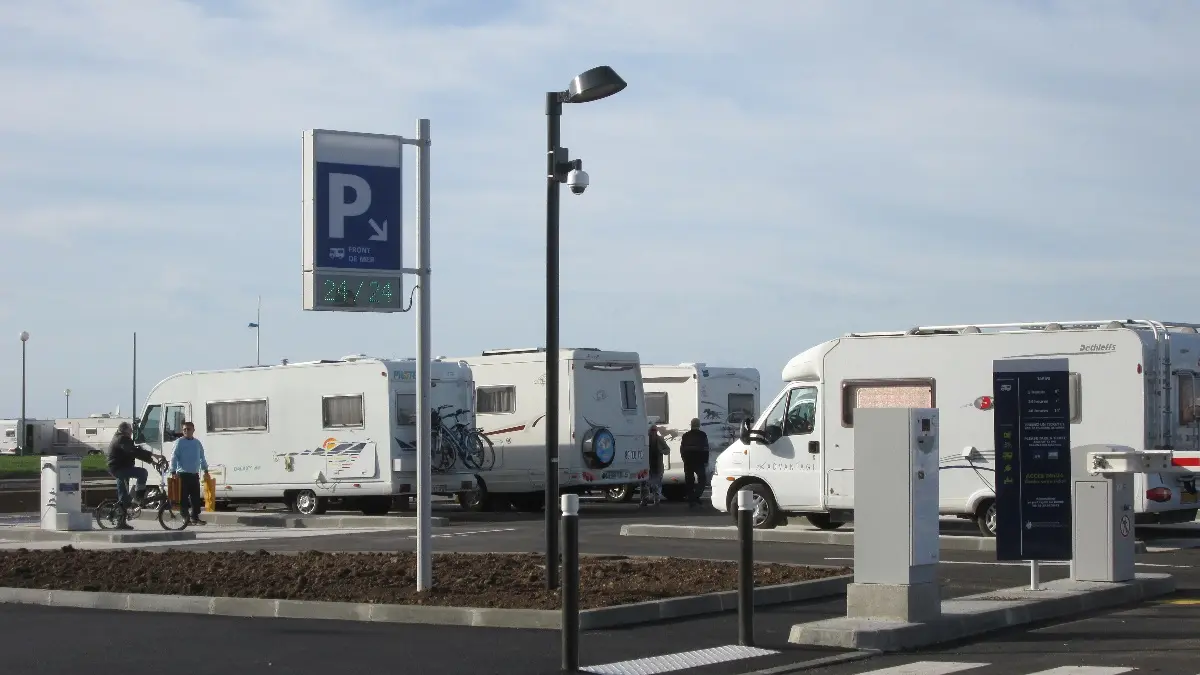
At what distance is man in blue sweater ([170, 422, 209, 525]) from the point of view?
82.0 feet

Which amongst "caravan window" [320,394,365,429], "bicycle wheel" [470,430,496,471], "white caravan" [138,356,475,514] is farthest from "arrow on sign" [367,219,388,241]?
"bicycle wheel" [470,430,496,471]

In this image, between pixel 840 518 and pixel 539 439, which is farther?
pixel 539 439

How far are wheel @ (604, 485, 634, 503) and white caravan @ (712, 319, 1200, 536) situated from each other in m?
8.57

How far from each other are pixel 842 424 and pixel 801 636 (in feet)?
34.9

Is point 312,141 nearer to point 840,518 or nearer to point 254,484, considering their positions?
point 840,518

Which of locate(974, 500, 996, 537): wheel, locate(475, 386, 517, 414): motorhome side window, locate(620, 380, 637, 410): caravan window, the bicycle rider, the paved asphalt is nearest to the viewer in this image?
the paved asphalt

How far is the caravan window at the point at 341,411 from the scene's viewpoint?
1110 inches

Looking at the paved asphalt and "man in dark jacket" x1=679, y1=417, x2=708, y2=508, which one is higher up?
"man in dark jacket" x1=679, y1=417, x2=708, y2=508

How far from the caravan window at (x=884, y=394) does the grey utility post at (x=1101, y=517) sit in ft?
22.7

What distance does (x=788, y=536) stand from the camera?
2105cm

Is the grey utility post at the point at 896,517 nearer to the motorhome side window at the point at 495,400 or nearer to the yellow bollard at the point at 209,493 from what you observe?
the motorhome side window at the point at 495,400

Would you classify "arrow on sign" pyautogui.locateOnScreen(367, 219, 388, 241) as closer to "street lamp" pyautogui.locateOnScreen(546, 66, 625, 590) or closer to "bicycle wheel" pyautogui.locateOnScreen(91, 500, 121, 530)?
"street lamp" pyautogui.locateOnScreen(546, 66, 625, 590)

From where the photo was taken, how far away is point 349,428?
28.3 metres

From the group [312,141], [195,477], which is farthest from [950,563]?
[195,477]
